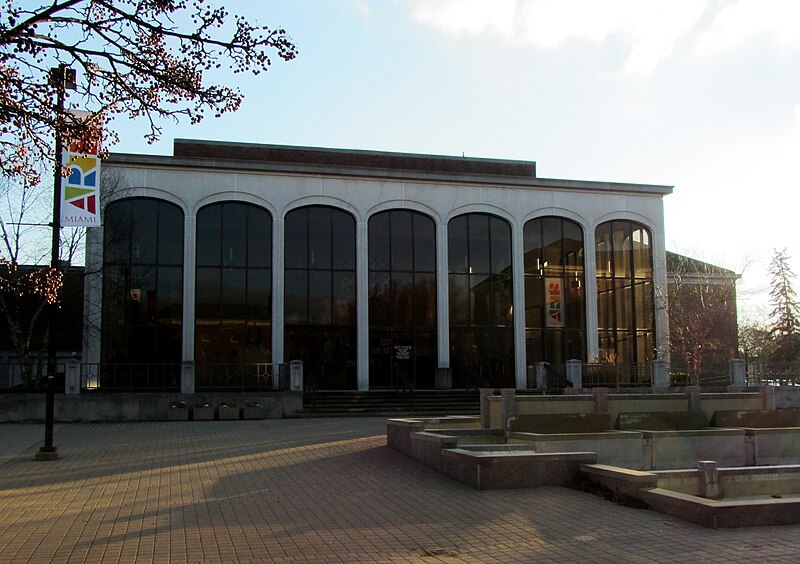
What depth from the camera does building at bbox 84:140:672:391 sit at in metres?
29.7

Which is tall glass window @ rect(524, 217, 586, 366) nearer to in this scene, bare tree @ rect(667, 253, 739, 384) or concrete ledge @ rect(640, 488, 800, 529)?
bare tree @ rect(667, 253, 739, 384)

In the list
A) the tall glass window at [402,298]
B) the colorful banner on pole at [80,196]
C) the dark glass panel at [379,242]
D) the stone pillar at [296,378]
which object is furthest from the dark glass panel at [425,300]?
the colorful banner on pole at [80,196]

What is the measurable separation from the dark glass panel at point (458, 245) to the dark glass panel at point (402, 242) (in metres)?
1.76

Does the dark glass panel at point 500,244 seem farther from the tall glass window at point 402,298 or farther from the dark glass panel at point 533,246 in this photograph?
the tall glass window at point 402,298

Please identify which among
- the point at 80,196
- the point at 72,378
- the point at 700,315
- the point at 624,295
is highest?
the point at 80,196

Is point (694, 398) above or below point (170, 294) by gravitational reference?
below

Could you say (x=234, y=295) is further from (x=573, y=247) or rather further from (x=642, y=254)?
(x=642, y=254)

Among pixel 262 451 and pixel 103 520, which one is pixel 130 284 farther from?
pixel 103 520

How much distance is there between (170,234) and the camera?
30188 mm

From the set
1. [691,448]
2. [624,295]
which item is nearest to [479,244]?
[624,295]

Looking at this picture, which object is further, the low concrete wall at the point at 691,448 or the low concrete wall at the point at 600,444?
the low concrete wall at the point at 691,448

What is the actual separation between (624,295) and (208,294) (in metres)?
18.9

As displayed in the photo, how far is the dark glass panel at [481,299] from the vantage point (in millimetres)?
33003

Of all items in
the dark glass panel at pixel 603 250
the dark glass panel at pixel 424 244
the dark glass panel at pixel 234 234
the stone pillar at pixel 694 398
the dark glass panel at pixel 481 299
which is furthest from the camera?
the dark glass panel at pixel 603 250
